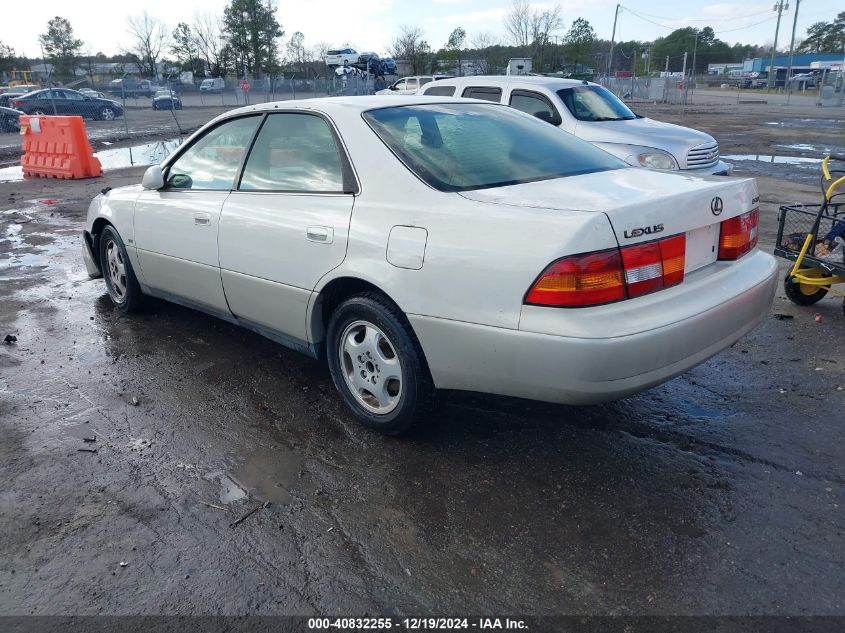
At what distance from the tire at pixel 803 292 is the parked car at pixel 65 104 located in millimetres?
25586

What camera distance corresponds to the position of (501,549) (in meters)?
2.56

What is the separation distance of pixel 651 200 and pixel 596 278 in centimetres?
47

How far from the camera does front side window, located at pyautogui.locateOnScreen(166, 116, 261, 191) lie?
13.4ft

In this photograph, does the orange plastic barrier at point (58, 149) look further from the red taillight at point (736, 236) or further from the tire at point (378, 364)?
the red taillight at point (736, 236)

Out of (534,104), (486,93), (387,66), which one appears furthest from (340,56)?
(534,104)

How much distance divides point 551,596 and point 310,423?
1701 millimetres

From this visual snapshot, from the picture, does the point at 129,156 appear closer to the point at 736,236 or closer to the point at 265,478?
the point at 265,478

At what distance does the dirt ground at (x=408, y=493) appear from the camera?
237cm

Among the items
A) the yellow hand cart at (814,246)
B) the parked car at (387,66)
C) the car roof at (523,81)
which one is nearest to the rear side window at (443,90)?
the car roof at (523,81)

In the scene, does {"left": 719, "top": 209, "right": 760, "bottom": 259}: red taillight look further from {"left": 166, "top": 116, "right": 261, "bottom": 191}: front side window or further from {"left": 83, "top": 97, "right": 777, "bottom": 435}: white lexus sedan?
{"left": 166, "top": 116, "right": 261, "bottom": 191}: front side window

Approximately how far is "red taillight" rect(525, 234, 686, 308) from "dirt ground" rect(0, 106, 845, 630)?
0.89 metres

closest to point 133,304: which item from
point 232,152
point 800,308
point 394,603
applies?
point 232,152

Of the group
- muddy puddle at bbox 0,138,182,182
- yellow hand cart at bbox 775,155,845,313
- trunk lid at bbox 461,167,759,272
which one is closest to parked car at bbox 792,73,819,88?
muddy puddle at bbox 0,138,182,182

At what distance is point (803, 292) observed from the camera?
203 inches
